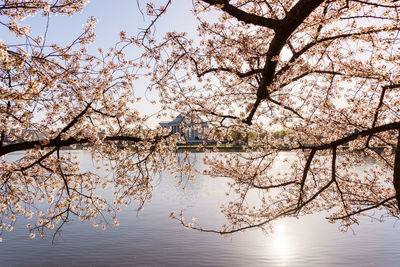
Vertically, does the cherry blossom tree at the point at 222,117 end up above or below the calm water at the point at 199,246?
above

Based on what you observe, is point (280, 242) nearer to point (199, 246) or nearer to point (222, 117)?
point (199, 246)

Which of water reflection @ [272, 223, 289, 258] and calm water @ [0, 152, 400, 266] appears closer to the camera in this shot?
calm water @ [0, 152, 400, 266]

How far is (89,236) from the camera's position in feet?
48.2

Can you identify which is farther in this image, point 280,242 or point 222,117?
point 280,242

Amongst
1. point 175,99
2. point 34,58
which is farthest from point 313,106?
point 34,58

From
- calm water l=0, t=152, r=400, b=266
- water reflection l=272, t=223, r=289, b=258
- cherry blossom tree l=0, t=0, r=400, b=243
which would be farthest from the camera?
water reflection l=272, t=223, r=289, b=258

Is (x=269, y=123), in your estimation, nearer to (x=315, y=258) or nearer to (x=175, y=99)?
(x=175, y=99)

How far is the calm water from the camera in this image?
12117mm

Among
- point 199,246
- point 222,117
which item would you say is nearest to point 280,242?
point 199,246

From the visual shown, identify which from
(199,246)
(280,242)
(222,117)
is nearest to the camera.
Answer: (222,117)

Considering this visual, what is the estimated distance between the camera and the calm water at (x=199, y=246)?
1212cm

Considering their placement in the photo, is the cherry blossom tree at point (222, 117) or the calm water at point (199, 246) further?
the calm water at point (199, 246)

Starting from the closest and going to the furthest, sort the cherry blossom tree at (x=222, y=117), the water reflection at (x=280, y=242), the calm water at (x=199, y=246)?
the cherry blossom tree at (x=222, y=117), the calm water at (x=199, y=246), the water reflection at (x=280, y=242)

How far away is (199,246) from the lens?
13602 millimetres
